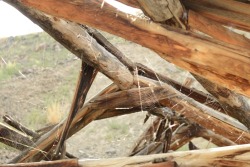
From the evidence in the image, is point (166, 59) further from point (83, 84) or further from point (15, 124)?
point (15, 124)

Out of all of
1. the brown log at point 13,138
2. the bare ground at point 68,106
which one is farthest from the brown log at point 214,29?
the bare ground at point 68,106

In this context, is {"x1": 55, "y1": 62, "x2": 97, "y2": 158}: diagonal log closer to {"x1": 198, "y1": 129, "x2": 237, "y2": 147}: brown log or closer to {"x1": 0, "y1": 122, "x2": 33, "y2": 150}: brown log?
{"x1": 0, "y1": 122, "x2": 33, "y2": 150}: brown log

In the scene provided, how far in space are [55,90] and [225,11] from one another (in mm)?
6846

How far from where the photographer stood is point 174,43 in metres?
1.31

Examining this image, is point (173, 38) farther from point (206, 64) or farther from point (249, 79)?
point (249, 79)

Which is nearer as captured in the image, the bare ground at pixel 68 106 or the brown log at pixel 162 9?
the brown log at pixel 162 9

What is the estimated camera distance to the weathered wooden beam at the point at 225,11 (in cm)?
128

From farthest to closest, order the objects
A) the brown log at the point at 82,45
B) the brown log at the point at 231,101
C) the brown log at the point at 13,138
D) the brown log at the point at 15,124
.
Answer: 1. the brown log at the point at 15,124
2. the brown log at the point at 13,138
3. the brown log at the point at 231,101
4. the brown log at the point at 82,45

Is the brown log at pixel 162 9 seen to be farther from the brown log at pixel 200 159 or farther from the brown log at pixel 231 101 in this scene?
the brown log at pixel 231 101

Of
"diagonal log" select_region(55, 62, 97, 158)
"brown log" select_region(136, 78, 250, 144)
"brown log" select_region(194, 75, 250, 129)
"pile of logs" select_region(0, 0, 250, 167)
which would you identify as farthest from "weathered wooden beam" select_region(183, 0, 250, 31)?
"brown log" select_region(136, 78, 250, 144)

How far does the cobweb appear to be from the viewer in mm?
6219

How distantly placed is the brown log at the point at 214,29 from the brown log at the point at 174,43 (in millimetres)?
49

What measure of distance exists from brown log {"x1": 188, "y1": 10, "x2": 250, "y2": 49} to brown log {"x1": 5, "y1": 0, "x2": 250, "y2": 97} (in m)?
0.05

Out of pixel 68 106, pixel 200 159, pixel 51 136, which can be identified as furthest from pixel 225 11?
pixel 68 106
